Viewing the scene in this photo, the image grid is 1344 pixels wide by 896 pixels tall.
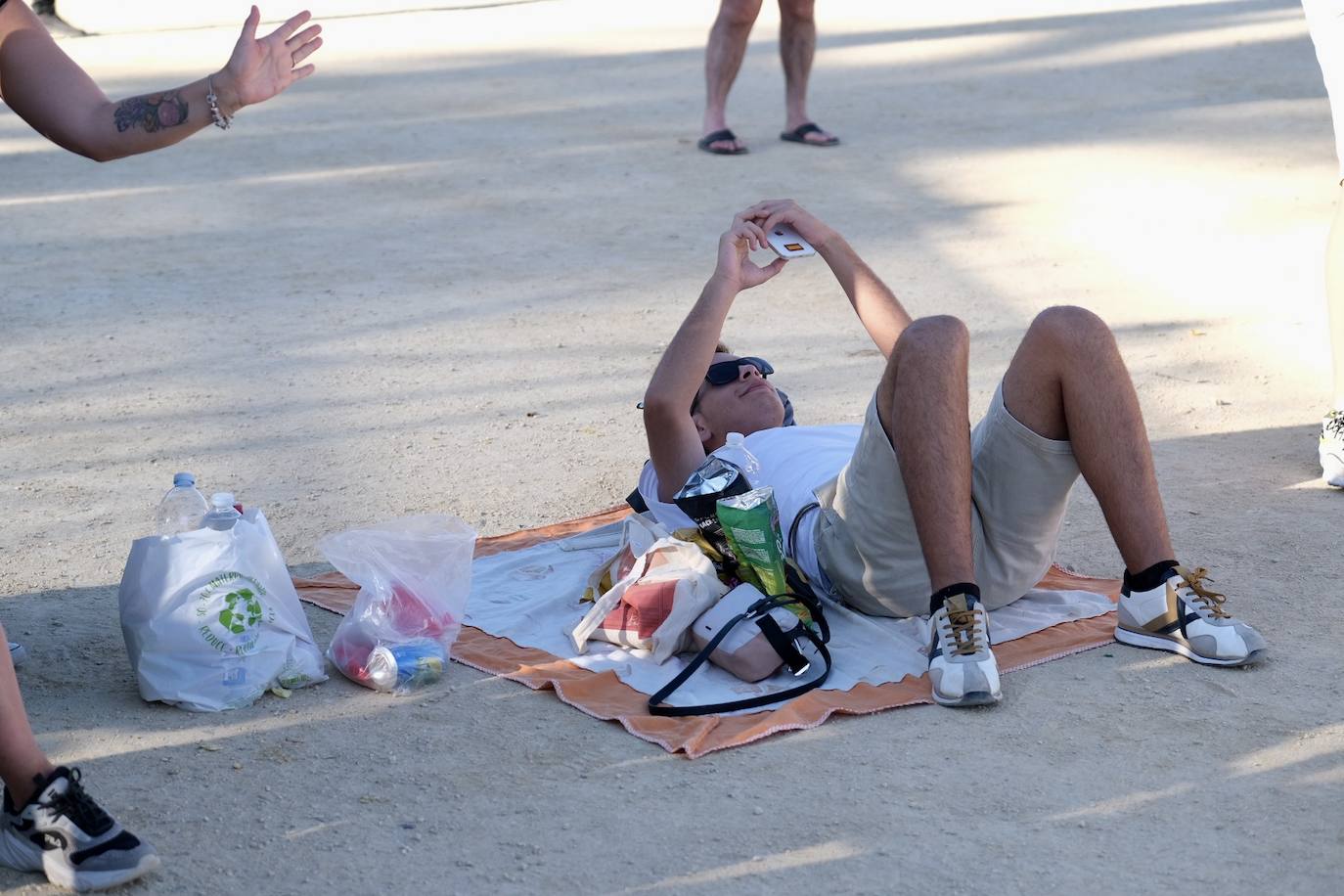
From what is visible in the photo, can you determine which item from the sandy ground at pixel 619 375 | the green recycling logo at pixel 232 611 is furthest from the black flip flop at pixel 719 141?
the green recycling logo at pixel 232 611

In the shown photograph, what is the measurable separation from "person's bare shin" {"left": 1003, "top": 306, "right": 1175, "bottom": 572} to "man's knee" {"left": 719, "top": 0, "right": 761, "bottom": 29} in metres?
4.93

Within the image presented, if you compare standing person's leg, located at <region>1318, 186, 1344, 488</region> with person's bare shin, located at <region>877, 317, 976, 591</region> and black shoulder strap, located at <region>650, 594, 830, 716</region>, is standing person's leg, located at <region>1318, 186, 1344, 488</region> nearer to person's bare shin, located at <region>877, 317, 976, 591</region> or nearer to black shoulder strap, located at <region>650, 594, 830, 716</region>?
person's bare shin, located at <region>877, 317, 976, 591</region>

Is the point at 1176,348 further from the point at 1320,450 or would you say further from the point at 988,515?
the point at 988,515

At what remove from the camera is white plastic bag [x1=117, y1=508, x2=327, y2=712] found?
2854 millimetres

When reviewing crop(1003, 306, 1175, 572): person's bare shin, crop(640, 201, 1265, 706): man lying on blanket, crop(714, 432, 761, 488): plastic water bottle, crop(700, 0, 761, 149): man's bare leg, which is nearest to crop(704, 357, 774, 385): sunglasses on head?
crop(714, 432, 761, 488): plastic water bottle

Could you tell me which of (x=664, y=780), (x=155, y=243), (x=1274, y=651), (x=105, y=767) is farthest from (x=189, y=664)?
(x=155, y=243)

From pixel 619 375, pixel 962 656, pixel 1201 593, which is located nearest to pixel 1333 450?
pixel 1201 593

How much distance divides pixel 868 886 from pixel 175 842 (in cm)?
107

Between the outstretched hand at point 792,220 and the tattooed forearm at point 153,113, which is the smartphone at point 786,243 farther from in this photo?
the tattooed forearm at point 153,113

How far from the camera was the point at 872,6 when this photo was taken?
11.8 meters

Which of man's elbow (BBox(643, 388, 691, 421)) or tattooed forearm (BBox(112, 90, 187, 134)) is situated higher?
tattooed forearm (BBox(112, 90, 187, 134))

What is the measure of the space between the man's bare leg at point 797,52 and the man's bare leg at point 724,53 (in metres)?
0.18

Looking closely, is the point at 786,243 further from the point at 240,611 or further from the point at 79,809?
the point at 79,809

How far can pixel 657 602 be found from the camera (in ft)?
10.00
